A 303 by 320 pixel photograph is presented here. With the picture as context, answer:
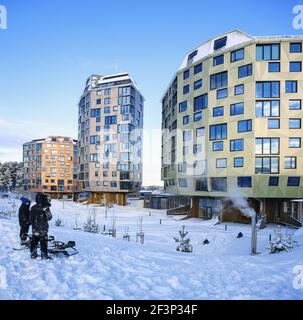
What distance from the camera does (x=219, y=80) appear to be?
32.7 m

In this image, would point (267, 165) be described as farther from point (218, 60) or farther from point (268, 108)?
point (218, 60)

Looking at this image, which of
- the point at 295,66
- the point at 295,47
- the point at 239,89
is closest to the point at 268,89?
the point at 239,89

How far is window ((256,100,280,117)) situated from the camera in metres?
29.4

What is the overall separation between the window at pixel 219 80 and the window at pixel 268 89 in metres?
4.18

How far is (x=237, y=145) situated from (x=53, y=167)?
6636cm

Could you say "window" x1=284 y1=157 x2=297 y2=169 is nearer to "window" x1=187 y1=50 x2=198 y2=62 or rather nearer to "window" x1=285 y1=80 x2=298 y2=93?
"window" x1=285 y1=80 x2=298 y2=93

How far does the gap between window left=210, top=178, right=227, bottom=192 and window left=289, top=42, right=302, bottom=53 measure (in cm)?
1700

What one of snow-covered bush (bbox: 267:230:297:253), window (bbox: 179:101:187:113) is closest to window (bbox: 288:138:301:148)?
window (bbox: 179:101:187:113)

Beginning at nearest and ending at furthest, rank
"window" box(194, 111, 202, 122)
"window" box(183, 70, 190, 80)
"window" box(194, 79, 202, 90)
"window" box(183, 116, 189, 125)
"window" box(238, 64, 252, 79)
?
1. "window" box(238, 64, 252, 79)
2. "window" box(194, 111, 202, 122)
3. "window" box(194, 79, 202, 90)
4. "window" box(183, 116, 189, 125)
5. "window" box(183, 70, 190, 80)

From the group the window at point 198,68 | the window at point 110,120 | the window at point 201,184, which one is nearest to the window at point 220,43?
the window at point 198,68

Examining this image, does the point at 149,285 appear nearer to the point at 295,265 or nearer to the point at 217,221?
the point at 295,265
